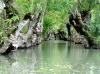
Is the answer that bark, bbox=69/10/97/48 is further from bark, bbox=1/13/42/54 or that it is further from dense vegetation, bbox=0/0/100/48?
bark, bbox=1/13/42/54

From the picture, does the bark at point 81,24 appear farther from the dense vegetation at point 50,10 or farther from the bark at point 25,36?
the bark at point 25,36

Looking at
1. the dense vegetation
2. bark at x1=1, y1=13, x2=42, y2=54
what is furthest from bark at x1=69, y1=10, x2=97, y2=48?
bark at x1=1, y1=13, x2=42, y2=54

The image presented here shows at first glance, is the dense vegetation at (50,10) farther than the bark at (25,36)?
Yes

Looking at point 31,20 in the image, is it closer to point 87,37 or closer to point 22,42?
point 22,42

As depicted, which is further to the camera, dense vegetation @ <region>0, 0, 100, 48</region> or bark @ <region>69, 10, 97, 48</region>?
bark @ <region>69, 10, 97, 48</region>

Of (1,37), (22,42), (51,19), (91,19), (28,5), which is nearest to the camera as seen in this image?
(1,37)

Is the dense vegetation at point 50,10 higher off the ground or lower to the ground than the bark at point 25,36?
higher

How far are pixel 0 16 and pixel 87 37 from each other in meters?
12.6

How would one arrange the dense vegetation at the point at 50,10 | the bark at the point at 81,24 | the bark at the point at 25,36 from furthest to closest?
the bark at the point at 81,24
the dense vegetation at the point at 50,10
the bark at the point at 25,36

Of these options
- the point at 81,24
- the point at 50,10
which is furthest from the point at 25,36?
the point at 50,10

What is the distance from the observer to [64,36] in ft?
189

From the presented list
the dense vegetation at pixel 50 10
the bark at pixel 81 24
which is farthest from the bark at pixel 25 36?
the bark at pixel 81 24

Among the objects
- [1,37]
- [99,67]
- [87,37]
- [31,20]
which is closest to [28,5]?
[31,20]

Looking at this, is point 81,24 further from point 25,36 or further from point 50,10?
point 25,36
